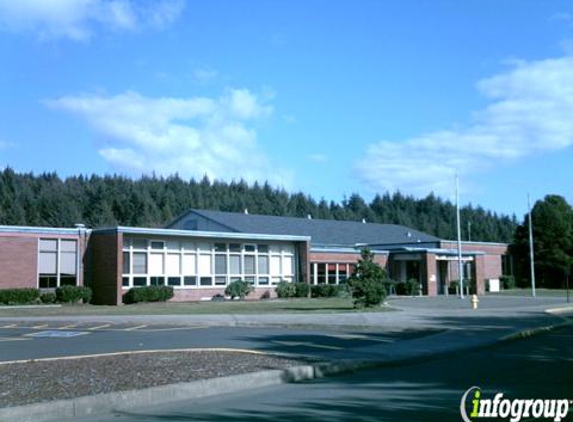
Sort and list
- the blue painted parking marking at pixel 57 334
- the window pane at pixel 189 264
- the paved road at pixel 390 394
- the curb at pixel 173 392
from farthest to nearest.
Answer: the window pane at pixel 189 264
the blue painted parking marking at pixel 57 334
the paved road at pixel 390 394
the curb at pixel 173 392

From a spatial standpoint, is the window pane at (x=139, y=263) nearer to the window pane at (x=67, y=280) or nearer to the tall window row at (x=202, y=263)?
the tall window row at (x=202, y=263)

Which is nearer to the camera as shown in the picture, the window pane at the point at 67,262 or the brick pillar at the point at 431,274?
the window pane at the point at 67,262

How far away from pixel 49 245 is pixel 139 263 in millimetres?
5411

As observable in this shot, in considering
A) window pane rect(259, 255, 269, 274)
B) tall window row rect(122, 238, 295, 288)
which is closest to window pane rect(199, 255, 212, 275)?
tall window row rect(122, 238, 295, 288)

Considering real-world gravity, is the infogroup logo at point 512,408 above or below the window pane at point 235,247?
below

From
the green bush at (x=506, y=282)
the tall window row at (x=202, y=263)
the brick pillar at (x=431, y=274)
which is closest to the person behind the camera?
the tall window row at (x=202, y=263)

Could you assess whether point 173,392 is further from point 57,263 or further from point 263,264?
point 263,264

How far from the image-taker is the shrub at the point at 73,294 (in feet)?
123

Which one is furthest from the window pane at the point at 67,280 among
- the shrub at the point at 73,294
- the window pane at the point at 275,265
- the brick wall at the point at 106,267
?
the window pane at the point at 275,265

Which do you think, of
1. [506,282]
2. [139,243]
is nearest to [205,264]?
[139,243]

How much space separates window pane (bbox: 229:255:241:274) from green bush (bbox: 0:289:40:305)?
45.1 feet

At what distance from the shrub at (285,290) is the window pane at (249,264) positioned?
223 centimetres

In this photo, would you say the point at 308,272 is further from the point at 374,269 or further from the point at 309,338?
the point at 309,338

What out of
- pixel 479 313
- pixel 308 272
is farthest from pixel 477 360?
pixel 308 272
